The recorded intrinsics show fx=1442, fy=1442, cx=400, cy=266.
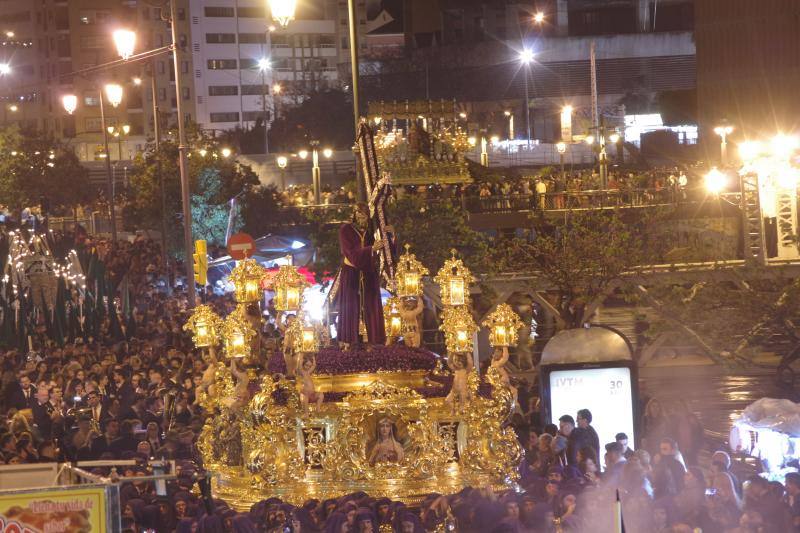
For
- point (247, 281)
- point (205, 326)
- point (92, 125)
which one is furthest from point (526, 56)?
point (205, 326)

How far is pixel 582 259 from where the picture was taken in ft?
88.7

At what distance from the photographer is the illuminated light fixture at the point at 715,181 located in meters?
32.5

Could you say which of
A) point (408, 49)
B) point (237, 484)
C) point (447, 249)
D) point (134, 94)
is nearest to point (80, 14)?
point (134, 94)

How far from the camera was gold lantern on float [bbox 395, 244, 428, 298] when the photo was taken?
17.0 meters

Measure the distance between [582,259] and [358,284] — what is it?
11176 mm

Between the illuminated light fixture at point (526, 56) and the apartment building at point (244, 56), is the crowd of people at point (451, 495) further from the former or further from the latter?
the apartment building at point (244, 56)

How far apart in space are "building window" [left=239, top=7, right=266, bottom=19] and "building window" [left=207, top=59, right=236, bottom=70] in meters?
3.38

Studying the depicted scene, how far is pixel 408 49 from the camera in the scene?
79.3m

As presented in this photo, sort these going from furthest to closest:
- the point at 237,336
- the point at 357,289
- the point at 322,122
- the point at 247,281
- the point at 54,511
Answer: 1. the point at 322,122
2. the point at 247,281
3. the point at 357,289
4. the point at 237,336
5. the point at 54,511

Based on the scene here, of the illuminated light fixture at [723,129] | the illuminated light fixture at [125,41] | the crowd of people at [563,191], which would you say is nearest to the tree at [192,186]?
the crowd of people at [563,191]

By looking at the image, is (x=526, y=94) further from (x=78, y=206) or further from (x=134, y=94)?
(x=134, y=94)

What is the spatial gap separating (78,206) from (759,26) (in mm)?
37661

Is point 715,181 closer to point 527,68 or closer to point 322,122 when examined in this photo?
point 527,68

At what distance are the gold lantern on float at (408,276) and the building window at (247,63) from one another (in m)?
88.8
